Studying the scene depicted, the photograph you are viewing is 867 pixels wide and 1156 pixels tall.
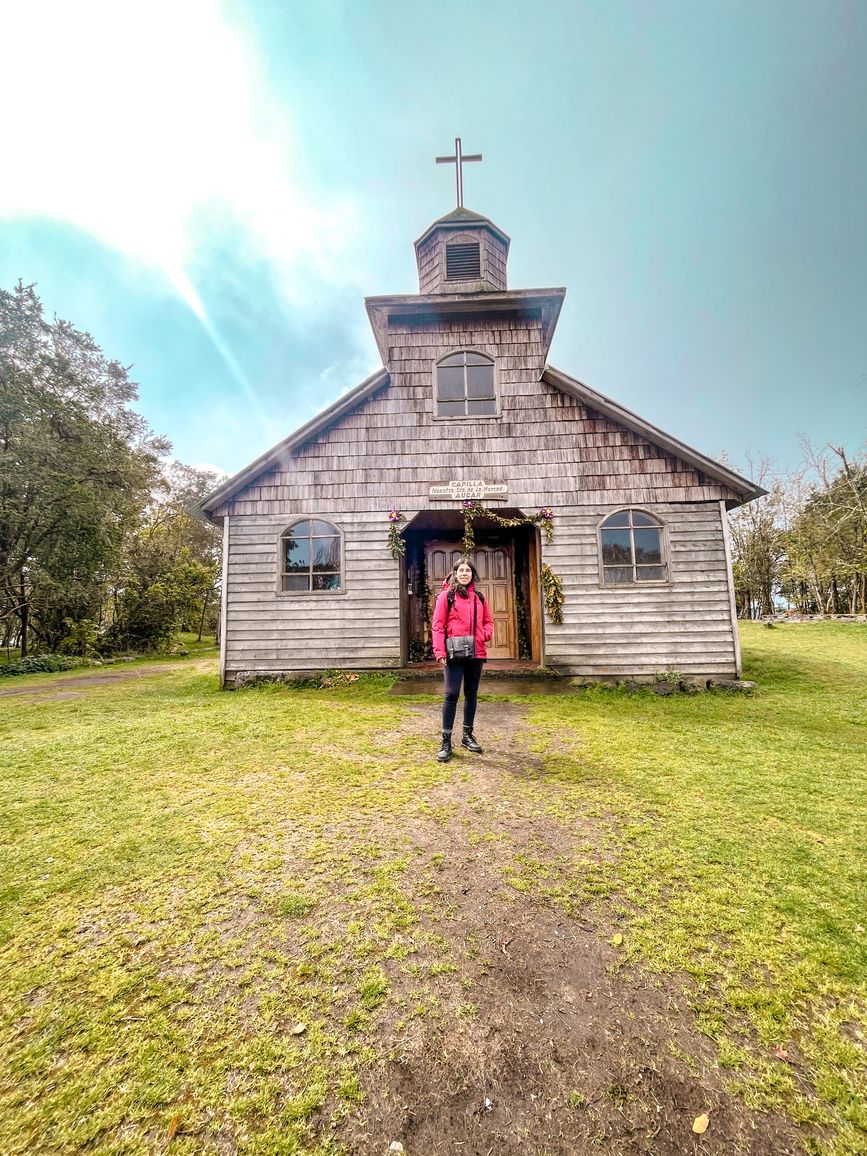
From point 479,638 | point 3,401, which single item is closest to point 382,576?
point 479,638

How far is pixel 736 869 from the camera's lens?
2.73 meters

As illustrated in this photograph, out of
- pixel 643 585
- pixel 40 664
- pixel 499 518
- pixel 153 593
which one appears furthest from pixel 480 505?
pixel 153 593

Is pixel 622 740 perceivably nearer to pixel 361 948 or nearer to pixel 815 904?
pixel 815 904

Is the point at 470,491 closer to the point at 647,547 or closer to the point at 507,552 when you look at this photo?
the point at 507,552

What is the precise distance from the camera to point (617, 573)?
875 centimetres

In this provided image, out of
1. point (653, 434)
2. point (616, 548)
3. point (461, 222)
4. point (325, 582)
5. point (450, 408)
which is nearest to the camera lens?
point (653, 434)

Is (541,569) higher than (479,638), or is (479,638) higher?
(541,569)

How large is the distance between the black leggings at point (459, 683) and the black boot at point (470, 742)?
43 millimetres

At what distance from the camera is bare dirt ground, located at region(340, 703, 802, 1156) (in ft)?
4.53

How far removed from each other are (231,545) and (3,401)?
37.1 feet

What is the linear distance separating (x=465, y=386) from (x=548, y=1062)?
31.3ft

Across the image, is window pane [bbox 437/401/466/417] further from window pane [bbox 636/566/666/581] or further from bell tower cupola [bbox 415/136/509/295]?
window pane [bbox 636/566/666/581]

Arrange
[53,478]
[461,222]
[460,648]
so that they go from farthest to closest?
[53,478] < [461,222] < [460,648]

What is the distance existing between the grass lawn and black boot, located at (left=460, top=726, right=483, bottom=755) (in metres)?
0.26
